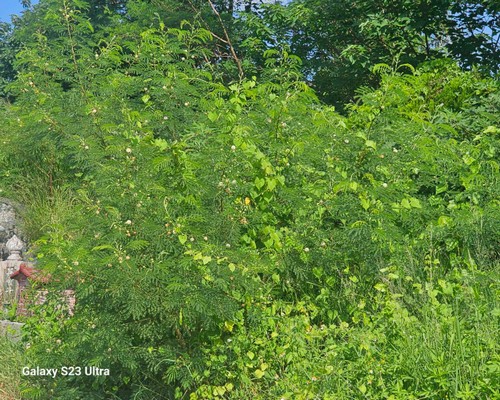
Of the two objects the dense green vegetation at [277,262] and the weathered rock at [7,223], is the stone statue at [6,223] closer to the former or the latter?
the weathered rock at [7,223]

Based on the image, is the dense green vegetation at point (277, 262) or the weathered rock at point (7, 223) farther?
the weathered rock at point (7, 223)

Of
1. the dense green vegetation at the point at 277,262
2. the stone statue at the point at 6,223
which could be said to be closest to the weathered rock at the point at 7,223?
the stone statue at the point at 6,223

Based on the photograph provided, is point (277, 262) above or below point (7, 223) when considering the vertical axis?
below

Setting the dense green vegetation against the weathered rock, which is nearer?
the dense green vegetation

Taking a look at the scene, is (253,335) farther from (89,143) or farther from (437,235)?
(89,143)

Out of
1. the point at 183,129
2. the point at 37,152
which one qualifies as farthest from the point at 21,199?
the point at 183,129

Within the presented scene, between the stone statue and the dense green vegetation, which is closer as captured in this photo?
Answer: the dense green vegetation

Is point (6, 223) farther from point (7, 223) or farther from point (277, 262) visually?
point (277, 262)

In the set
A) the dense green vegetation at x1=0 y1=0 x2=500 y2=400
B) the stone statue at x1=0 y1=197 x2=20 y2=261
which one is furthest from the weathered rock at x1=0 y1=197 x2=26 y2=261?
the dense green vegetation at x1=0 y1=0 x2=500 y2=400

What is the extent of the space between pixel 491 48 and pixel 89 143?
573 cm

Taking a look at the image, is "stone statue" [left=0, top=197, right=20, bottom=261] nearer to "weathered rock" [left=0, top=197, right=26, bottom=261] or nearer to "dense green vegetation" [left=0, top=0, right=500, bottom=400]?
"weathered rock" [left=0, top=197, right=26, bottom=261]

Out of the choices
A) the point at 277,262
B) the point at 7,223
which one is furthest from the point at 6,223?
the point at 277,262

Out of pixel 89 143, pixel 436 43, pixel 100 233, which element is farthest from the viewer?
pixel 436 43

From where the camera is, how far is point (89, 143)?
17.8ft
